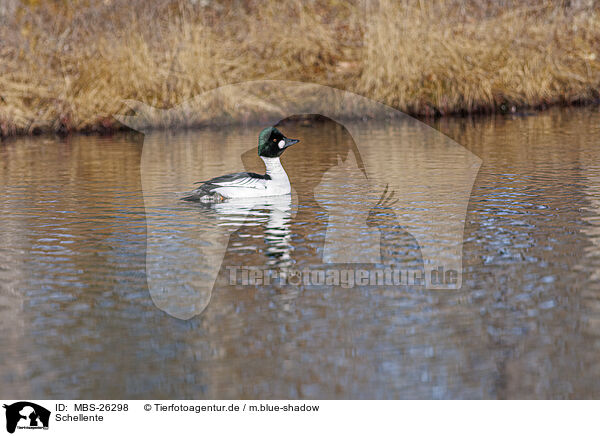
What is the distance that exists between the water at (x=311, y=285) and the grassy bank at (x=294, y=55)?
5.36 m

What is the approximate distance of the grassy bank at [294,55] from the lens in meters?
18.1

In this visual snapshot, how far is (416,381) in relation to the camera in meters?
4.95

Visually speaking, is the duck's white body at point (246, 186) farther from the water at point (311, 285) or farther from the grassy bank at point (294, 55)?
the grassy bank at point (294, 55)

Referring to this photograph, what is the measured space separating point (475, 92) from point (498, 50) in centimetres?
87

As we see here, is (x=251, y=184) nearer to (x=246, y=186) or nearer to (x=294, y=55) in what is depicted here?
(x=246, y=186)

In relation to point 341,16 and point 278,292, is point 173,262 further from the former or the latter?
point 341,16

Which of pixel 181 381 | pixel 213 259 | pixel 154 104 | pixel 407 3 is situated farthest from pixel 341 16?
pixel 181 381
